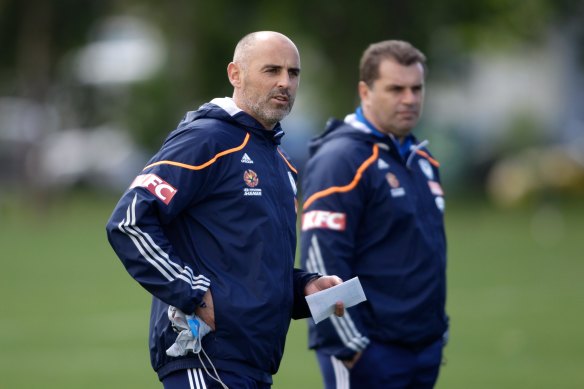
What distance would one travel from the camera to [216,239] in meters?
5.52

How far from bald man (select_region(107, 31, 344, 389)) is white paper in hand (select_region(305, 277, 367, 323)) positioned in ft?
0.23

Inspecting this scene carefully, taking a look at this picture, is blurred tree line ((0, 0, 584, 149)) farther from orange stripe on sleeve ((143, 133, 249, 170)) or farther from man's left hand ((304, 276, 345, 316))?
orange stripe on sleeve ((143, 133, 249, 170))

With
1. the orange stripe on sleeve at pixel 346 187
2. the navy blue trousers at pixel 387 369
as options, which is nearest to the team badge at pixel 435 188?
the orange stripe on sleeve at pixel 346 187

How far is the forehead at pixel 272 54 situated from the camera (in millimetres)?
5762

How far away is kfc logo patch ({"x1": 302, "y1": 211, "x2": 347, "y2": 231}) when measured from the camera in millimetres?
7020

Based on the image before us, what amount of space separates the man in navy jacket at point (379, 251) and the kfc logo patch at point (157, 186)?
1815 millimetres

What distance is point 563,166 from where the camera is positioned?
32.3 meters

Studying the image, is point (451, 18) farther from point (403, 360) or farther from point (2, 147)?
point (403, 360)

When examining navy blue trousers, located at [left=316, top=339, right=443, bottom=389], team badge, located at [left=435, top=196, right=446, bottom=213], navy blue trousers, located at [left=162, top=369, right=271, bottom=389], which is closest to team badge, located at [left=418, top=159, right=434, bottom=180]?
team badge, located at [left=435, top=196, right=446, bottom=213]

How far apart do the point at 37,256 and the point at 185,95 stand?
596 inches

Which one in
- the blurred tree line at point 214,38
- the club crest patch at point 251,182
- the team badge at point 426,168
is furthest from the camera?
the blurred tree line at point 214,38

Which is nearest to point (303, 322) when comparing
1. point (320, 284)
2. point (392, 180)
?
point (392, 180)

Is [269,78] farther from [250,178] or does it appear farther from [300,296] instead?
[300,296]

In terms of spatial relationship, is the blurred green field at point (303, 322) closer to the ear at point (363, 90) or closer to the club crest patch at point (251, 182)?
the ear at point (363, 90)
